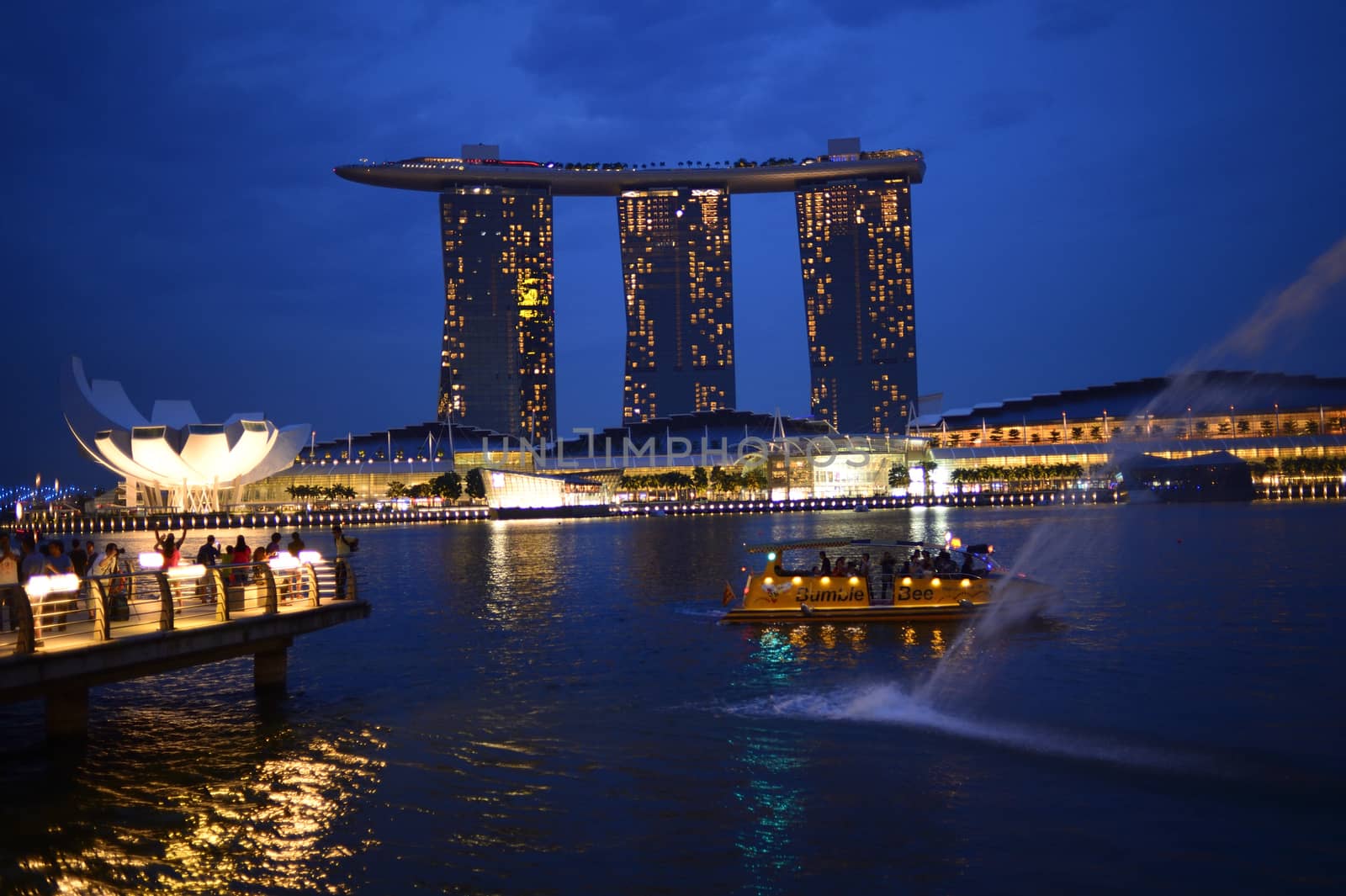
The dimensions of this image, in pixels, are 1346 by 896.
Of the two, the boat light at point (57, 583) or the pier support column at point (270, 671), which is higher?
the boat light at point (57, 583)

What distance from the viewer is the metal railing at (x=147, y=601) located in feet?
53.1

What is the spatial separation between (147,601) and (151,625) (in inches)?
25.7

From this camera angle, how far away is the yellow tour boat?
30.0m

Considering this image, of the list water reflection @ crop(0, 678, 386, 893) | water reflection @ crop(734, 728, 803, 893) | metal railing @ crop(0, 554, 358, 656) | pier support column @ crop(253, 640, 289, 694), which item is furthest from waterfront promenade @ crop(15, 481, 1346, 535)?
water reflection @ crop(734, 728, 803, 893)

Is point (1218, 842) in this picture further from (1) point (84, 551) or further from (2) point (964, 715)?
(1) point (84, 551)

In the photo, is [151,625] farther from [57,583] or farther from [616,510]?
[616,510]

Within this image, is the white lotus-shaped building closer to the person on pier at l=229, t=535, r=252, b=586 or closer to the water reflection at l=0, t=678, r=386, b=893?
the person on pier at l=229, t=535, r=252, b=586

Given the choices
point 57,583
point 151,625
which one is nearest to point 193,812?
point 57,583

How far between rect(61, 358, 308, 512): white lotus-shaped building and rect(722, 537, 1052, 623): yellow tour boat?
126m

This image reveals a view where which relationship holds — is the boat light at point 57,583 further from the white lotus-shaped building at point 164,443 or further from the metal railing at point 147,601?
the white lotus-shaped building at point 164,443

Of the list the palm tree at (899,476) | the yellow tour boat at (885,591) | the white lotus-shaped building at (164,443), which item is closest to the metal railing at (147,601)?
the yellow tour boat at (885,591)

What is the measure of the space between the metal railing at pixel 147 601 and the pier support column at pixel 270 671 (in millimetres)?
1185

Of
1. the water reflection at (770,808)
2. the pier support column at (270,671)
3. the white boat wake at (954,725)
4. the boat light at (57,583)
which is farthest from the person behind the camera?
the pier support column at (270,671)

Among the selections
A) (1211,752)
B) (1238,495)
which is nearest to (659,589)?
(1211,752)
